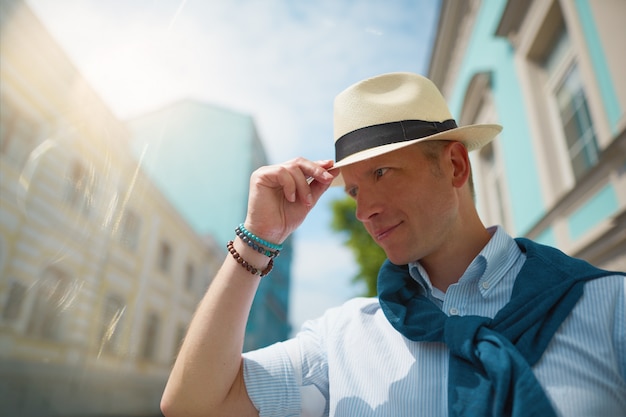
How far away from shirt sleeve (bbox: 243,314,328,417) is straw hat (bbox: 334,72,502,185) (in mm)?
595

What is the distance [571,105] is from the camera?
15.7 ft

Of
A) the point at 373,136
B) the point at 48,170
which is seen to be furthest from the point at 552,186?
the point at 48,170

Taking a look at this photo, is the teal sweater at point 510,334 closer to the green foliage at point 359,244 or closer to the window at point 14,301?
the window at point 14,301

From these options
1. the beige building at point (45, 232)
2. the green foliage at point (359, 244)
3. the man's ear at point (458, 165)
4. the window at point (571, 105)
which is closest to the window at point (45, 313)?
the beige building at point (45, 232)

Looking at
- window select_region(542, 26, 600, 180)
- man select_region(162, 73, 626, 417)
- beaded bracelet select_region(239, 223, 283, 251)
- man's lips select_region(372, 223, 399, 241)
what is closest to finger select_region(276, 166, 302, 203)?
man select_region(162, 73, 626, 417)

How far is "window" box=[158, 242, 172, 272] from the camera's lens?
14269 mm

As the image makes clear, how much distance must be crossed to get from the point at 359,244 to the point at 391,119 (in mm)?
11417

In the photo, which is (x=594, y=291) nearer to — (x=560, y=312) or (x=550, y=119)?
(x=560, y=312)

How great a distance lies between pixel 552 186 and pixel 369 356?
4.86 m

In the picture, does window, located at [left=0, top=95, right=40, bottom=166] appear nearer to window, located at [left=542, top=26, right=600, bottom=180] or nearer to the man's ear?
the man's ear

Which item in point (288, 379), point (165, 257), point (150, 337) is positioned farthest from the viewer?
point (165, 257)

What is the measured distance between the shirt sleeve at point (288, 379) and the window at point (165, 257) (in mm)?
13878

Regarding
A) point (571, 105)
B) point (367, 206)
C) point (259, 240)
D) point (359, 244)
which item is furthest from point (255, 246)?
point (359, 244)

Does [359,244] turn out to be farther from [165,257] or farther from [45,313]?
[45,313]
